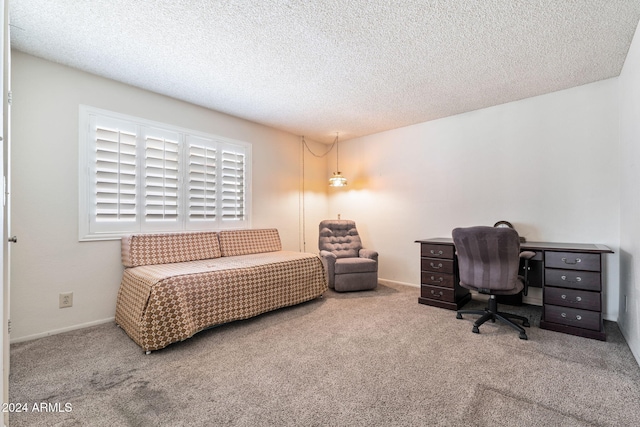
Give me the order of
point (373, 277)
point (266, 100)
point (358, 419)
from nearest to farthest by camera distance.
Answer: point (358, 419)
point (266, 100)
point (373, 277)

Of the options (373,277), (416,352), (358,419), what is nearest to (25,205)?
(358,419)

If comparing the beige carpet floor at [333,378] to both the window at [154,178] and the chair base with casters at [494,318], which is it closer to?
the chair base with casters at [494,318]

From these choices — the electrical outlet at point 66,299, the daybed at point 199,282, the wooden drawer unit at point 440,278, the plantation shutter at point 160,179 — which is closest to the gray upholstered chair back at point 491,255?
the wooden drawer unit at point 440,278

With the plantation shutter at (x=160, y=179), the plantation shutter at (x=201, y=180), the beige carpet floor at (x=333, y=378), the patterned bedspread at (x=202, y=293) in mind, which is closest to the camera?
the beige carpet floor at (x=333, y=378)

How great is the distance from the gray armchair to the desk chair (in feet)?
4.91

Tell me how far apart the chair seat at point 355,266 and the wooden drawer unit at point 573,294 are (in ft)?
6.41

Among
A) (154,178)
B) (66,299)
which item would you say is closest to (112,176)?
(154,178)

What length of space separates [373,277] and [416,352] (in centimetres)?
186

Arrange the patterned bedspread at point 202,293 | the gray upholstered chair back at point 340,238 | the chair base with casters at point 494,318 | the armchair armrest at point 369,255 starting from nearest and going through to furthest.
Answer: the patterned bedspread at point 202,293 < the chair base with casters at point 494,318 < the armchair armrest at point 369,255 < the gray upholstered chair back at point 340,238

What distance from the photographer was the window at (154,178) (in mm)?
2811

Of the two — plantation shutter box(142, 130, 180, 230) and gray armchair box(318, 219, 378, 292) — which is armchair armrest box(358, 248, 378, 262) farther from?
plantation shutter box(142, 130, 180, 230)

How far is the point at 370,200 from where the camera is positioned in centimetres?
489

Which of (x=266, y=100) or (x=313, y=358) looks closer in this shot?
(x=313, y=358)

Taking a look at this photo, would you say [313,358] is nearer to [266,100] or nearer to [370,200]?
[266,100]
